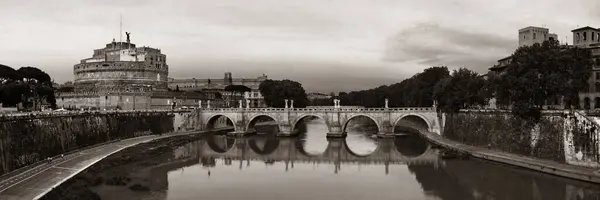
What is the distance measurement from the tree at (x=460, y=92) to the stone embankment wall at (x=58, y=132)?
111 feet

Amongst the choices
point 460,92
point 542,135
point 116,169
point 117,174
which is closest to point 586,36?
point 460,92

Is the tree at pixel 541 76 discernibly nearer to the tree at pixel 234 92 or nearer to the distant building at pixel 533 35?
the distant building at pixel 533 35

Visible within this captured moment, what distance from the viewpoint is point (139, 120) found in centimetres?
5656

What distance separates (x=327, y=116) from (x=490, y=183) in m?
32.1

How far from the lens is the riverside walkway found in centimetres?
2242

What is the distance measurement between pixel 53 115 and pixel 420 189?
90.5ft

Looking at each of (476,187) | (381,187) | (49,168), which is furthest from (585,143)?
(49,168)

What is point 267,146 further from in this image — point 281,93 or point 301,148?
point 281,93

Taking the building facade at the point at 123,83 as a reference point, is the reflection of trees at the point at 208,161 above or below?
below

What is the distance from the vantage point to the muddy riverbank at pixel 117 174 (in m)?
24.8

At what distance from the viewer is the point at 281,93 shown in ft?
281

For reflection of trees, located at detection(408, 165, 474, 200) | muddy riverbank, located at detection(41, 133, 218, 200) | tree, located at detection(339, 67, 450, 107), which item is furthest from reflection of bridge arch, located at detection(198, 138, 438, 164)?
tree, located at detection(339, 67, 450, 107)

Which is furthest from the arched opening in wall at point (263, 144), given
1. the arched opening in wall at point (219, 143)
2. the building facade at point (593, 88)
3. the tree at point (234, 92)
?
the tree at point (234, 92)

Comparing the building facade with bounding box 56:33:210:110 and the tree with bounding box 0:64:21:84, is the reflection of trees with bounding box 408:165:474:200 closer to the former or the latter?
the building facade with bounding box 56:33:210:110
